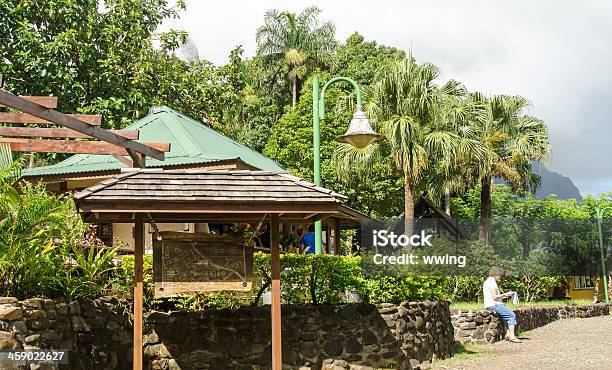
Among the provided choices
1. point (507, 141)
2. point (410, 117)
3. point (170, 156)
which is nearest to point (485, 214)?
point (507, 141)

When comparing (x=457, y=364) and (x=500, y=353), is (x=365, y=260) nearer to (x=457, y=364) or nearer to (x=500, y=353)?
(x=457, y=364)

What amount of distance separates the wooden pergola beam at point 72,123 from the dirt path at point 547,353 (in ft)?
20.3

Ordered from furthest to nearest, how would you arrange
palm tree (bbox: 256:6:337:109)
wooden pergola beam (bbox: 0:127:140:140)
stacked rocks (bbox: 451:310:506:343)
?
palm tree (bbox: 256:6:337:109) → stacked rocks (bbox: 451:310:506:343) → wooden pergola beam (bbox: 0:127:140:140)

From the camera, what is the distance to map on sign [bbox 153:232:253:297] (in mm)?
10016

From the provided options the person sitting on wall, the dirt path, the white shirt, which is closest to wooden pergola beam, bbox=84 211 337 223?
the dirt path

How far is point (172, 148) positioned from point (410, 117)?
795cm

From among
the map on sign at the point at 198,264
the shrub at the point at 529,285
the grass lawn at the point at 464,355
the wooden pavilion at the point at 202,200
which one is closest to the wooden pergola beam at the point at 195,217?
the wooden pavilion at the point at 202,200

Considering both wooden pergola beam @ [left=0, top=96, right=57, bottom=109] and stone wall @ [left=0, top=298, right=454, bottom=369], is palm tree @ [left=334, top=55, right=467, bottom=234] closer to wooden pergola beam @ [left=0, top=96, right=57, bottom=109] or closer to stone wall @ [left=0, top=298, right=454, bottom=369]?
stone wall @ [left=0, top=298, right=454, bottom=369]

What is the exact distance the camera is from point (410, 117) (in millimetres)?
24141

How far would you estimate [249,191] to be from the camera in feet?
33.4

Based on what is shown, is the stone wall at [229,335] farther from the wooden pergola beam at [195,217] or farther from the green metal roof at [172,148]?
the green metal roof at [172,148]

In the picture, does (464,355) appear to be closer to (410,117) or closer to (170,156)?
(170,156)

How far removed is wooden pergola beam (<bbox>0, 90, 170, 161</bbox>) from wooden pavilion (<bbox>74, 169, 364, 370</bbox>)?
1318 mm

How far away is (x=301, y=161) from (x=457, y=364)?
25043 mm
